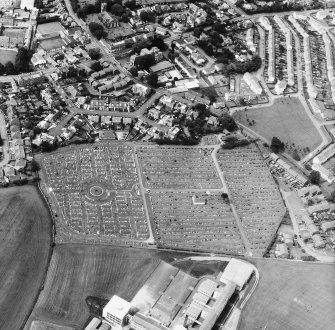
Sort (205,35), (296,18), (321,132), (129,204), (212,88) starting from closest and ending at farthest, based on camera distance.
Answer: (129,204) < (321,132) < (212,88) < (205,35) < (296,18)

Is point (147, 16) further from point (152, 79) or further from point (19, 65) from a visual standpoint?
point (19, 65)

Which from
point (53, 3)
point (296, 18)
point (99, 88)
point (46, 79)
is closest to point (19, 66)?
point (46, 79)

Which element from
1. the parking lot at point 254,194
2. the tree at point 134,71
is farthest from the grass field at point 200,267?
the tree at point 134,71

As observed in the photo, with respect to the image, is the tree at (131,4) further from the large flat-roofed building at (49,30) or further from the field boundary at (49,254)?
the field boundary at (49,254)

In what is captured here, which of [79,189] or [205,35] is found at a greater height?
[205,35]

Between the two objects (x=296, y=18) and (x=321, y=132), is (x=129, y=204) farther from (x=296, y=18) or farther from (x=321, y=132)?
(x=296, y=18)

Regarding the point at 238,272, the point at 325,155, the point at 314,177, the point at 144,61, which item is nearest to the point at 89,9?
the point at 144,61
